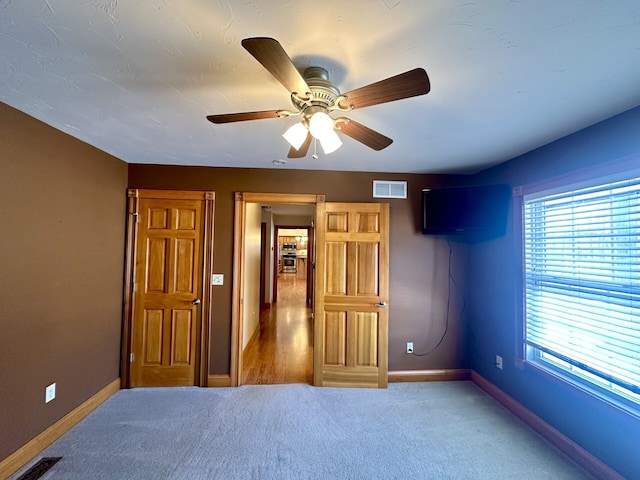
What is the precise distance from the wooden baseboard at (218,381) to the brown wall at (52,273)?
3.10 feet

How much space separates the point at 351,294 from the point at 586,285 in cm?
193

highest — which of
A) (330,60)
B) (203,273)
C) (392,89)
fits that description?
(330,60)

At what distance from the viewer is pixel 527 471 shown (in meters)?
1.83

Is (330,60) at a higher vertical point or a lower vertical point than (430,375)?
higher

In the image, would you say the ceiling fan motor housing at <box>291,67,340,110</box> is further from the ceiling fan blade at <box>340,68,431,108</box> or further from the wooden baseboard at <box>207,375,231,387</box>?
the wooden baseboard at <box>207,375,231,387</box>

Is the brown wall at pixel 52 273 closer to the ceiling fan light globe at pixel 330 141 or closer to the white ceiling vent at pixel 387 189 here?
the ceiling fan light globe at pixel 330 141

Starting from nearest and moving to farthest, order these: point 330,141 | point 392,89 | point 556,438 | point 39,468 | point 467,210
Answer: point 392,89 → point 330,141 → point 39,468 → point 556,438 → point 467,210

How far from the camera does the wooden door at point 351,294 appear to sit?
9.61ft

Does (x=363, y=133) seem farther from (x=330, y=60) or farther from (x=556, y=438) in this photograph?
(x=556, y=438)

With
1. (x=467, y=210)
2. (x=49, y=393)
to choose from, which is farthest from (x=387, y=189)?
(x=49, y=393)

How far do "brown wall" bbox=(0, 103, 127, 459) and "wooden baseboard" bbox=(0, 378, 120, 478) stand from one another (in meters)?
0.05

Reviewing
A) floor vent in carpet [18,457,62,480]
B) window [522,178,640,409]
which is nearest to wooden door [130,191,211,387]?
floor vent in carpet [18,457,62,480]

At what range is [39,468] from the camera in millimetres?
1771

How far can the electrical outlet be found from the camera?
78.2 inches
